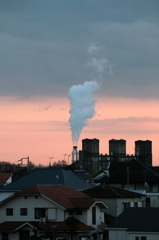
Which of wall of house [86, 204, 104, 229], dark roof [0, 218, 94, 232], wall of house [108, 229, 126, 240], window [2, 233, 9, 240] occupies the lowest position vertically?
window [2, 233, 9, 240]

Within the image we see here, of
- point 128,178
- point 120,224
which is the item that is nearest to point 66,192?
point 120,224

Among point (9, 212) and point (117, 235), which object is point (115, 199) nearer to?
point (9, 212)

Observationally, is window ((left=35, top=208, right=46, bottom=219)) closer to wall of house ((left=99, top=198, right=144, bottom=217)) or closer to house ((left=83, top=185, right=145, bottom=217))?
house ((left=83, top=185, right=145, bottom=217))

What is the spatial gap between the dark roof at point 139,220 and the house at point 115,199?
13242mm

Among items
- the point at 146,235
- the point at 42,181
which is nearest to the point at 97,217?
the point at 146,235

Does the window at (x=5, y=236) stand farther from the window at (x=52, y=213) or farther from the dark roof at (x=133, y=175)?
the dark roof at (x=133, y=175)

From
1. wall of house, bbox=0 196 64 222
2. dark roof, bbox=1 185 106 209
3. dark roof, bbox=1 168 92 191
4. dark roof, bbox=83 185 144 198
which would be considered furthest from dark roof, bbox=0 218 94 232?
dark roof, bbox=1 168 92 191

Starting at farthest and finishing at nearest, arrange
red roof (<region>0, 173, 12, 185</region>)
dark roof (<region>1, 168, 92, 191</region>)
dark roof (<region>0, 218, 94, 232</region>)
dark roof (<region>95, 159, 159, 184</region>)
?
red roof (<region>0, 173, 12, 185</region>)
dark roof (<region>95, 159, 159, 184</region>)
dark roof (<region>1, 168, 92, 191</region>)
dark roof (<region>0, 218, 94, 232</region>)

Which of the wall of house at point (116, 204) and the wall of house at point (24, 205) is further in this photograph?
the wall of house at point (116, 204)

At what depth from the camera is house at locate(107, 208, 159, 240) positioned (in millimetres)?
51062

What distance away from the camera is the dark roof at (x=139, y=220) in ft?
169

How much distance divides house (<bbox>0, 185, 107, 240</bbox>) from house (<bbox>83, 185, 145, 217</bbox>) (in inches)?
348

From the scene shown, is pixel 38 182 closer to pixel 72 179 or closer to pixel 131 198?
pixel 72 179

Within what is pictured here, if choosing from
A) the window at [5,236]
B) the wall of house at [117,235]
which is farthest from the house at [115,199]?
the window at [5,236]
